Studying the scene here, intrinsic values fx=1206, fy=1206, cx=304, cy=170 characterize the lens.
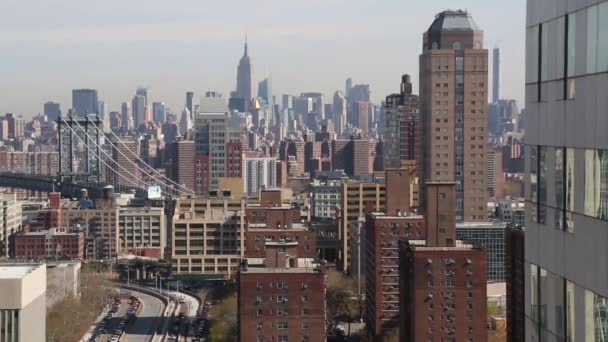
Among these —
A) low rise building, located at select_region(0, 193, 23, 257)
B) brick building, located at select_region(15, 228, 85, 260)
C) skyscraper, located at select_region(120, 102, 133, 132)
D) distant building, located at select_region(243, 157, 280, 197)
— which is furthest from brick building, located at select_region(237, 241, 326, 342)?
skyscraper, located at select_region(120, 102, 133, 132)

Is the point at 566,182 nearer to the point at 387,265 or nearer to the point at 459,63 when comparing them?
the point at 387,265

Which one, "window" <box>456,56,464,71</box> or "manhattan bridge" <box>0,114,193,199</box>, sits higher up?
"window" <box>456,56,464,71</box>

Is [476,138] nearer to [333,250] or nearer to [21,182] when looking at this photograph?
[333,250]

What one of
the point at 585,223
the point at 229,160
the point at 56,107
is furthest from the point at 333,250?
the point at 56,107

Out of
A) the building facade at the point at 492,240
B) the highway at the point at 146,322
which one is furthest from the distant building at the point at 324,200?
the building facade at the point at 492,240

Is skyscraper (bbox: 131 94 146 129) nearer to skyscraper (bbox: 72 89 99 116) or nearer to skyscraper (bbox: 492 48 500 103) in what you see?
skyscraper (bbox: 72 89 99 116)

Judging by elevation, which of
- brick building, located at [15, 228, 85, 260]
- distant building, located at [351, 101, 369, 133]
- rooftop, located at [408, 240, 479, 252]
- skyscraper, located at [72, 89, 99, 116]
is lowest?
brick building, located at [15, 228, 85, 260]
